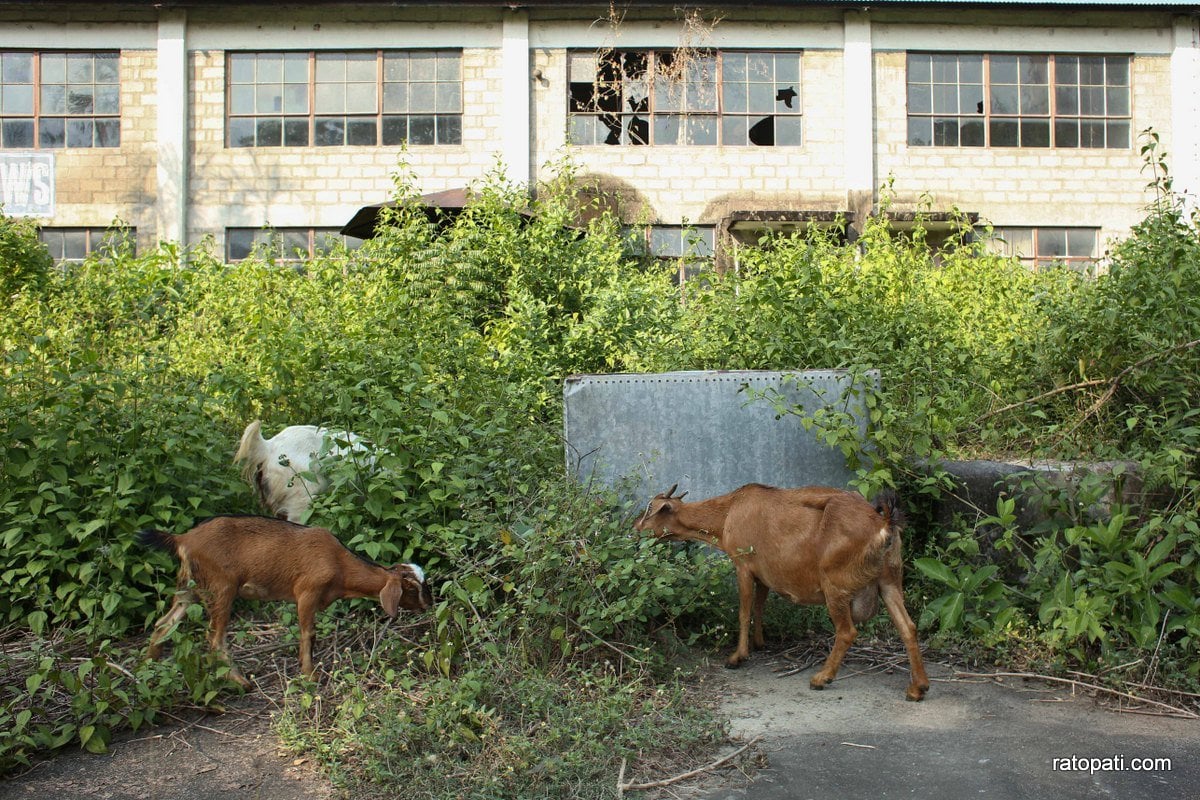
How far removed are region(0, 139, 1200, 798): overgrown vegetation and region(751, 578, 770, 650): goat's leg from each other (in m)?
0.16

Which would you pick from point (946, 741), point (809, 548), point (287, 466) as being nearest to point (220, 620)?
point (287, 466)

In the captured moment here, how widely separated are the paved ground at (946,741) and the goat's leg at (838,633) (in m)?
0.06

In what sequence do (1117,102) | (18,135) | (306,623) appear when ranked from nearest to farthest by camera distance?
1. (306,623)
2. (18,135)
3. (1117,102)

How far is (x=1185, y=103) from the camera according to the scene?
17.3 meters

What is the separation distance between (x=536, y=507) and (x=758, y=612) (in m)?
1.24

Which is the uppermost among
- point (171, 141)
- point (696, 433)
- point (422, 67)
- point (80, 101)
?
point (422, 67)

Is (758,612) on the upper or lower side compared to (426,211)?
lower

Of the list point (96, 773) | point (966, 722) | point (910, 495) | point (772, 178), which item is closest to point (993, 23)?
point (772, 178)

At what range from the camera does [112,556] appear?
5105 mm

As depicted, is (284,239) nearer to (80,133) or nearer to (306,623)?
(80,133)

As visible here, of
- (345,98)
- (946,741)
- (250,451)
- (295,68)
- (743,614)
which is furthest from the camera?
(295,68)

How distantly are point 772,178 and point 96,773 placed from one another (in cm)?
1480

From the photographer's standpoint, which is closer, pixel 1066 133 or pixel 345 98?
pixel 345 98

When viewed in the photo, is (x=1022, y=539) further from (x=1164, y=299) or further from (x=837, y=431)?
(x=1164, y=299)
